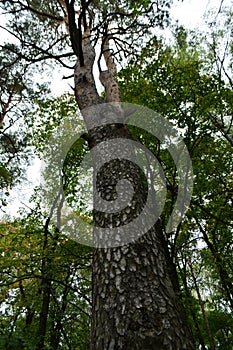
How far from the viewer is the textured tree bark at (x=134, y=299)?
1.91 m

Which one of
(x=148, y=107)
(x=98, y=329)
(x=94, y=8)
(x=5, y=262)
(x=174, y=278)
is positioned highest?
(x=94, y=8)

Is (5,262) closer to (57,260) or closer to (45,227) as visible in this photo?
(57,260)

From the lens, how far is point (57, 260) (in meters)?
6.78

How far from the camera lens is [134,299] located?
2.16m

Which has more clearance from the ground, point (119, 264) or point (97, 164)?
point (97, 164)

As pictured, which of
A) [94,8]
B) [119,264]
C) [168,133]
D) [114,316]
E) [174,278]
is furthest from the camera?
[94,8]

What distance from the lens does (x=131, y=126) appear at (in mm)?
7676

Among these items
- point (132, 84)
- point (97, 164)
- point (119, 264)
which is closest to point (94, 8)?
point (132, 84)

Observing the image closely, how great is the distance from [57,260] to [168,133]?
4248 millimetres

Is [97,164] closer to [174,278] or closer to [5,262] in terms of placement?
[174,278]

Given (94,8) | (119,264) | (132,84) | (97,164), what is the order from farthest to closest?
1. (94,8)
2. (132,84)
3. (97,164)
4. (119,264)

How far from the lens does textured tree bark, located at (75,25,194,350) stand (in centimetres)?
191

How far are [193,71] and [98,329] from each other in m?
5.98

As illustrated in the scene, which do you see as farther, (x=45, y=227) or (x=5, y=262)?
(x=45, y=227)
